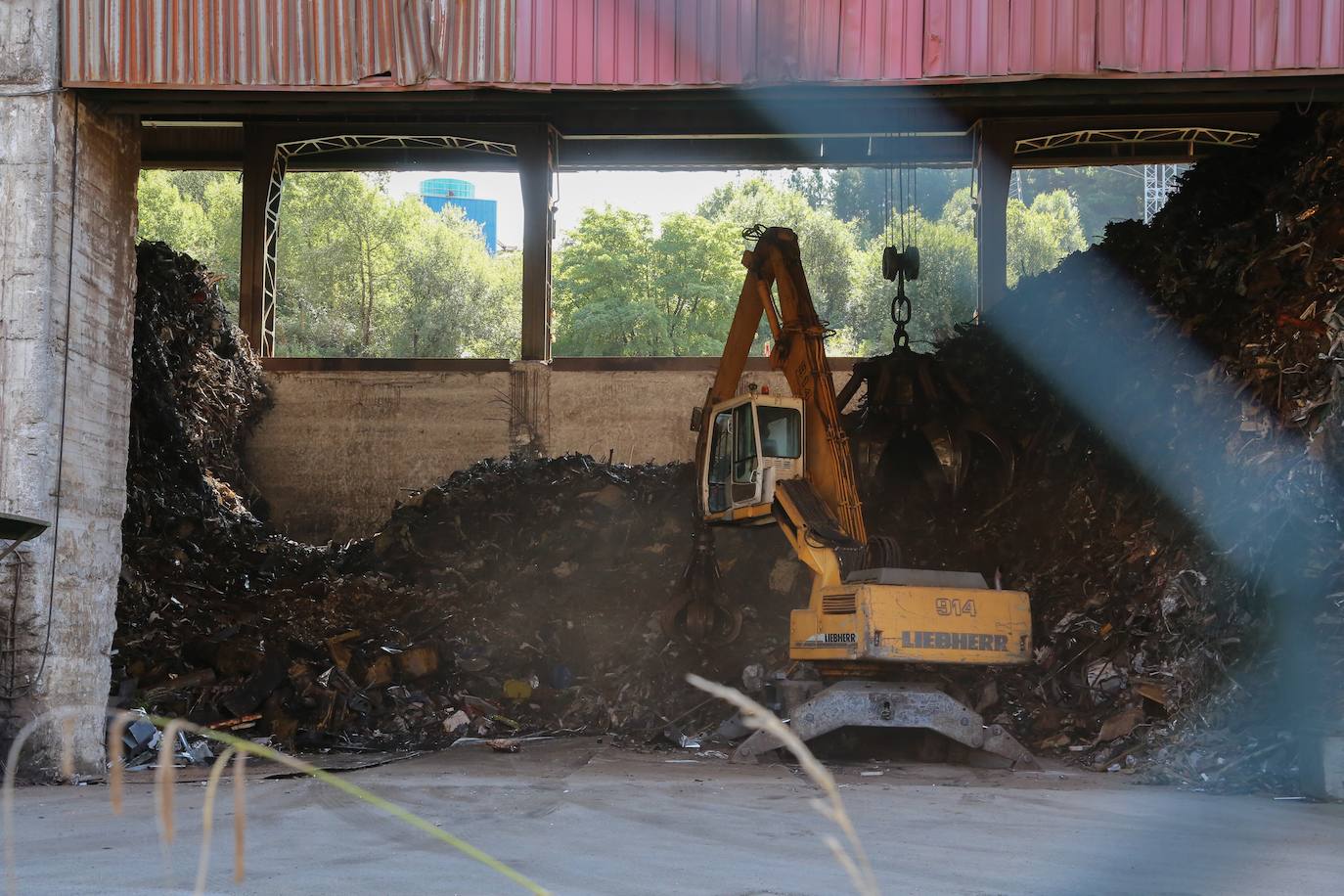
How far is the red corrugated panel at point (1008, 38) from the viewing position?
947 cm

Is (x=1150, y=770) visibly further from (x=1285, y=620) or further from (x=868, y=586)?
(x=868, y=586)

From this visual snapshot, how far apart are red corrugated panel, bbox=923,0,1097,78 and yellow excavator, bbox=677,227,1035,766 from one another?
384cm

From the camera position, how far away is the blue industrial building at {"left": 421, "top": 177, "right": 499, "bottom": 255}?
9444cm

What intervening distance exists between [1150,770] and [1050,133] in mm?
16993

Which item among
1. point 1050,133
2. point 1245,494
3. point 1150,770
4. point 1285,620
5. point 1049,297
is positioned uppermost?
point 1050,133

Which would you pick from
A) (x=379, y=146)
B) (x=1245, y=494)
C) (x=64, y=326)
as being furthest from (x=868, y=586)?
(x=379, y=146)

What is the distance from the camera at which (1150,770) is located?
34.0 feet

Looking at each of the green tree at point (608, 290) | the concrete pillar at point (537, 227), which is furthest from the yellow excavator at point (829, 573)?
the green tree at point (608, 290)

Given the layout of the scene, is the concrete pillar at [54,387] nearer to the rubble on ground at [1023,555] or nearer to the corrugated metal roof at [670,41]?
the corrugated metal roof at [670,41]

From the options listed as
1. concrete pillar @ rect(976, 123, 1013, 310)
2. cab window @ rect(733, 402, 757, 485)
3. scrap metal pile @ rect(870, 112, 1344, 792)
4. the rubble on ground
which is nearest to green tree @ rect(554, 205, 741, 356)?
concrete pillar @ rect(976, 123, 1013, 310)

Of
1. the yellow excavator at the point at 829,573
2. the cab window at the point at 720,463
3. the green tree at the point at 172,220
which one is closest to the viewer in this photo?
the yellow excavator at the point at 829,573

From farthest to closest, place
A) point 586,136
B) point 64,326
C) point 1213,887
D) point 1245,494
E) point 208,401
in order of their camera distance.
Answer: point 586,136
point 208,401
point 1245,494
point 64,326
point 1213,887

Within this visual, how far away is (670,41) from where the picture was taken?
31.8 feet

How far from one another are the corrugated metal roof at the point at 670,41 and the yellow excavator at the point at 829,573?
3793 millimetres
